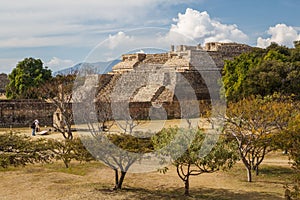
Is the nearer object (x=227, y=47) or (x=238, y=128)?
(x=238, y=128)

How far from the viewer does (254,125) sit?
1583cm

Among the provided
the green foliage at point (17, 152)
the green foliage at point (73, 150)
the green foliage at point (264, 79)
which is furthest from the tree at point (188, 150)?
the green foliage at point (264, 79)

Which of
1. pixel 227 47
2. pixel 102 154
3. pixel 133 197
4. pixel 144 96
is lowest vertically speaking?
pixel 133 197

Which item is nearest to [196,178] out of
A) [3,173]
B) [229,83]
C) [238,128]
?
[238,128]

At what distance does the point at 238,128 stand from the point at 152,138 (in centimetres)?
378

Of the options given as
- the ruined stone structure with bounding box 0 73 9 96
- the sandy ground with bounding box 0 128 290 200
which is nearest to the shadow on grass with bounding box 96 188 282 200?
the sandy ground with bounding box 0 128 290 200

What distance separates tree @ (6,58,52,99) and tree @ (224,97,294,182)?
23.2 m

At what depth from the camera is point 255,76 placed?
27.1m

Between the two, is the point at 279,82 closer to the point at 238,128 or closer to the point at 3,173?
the point at 238,128

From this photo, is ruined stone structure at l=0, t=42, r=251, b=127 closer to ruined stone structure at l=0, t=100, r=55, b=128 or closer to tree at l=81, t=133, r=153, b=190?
ruined stone structure at l=0, t=100, r=55, b=128

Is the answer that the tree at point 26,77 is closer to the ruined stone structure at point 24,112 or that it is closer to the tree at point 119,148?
the ruined stone structure at point 24,112

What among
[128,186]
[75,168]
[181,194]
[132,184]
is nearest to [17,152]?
[128,186]

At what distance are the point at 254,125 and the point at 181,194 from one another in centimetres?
455

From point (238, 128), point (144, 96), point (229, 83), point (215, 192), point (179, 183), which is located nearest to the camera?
point (215, 192)
